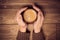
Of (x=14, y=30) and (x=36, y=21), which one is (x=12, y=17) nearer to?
(x=14, y=30)

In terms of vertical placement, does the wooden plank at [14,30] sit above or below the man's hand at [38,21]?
below

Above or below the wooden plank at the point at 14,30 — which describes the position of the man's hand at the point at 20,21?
above

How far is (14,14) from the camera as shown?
1.19 meters

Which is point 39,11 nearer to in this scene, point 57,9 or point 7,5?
point 57,9

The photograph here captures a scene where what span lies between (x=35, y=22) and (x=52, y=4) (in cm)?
21

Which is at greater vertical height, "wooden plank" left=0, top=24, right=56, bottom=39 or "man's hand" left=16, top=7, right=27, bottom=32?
"man's hand" left=16, top=7, right=27, bottom=32

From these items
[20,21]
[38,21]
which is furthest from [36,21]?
[20,21]

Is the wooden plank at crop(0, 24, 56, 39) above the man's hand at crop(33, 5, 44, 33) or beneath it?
beneath

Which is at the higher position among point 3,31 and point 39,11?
point 39,11

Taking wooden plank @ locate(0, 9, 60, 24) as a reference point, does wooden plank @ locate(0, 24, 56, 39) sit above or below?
below

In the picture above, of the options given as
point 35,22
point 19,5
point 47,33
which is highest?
point 19,5

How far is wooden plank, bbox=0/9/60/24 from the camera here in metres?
1.18

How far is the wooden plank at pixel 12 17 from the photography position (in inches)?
46.5

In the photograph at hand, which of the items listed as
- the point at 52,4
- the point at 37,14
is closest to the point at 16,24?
the point at 37,14
